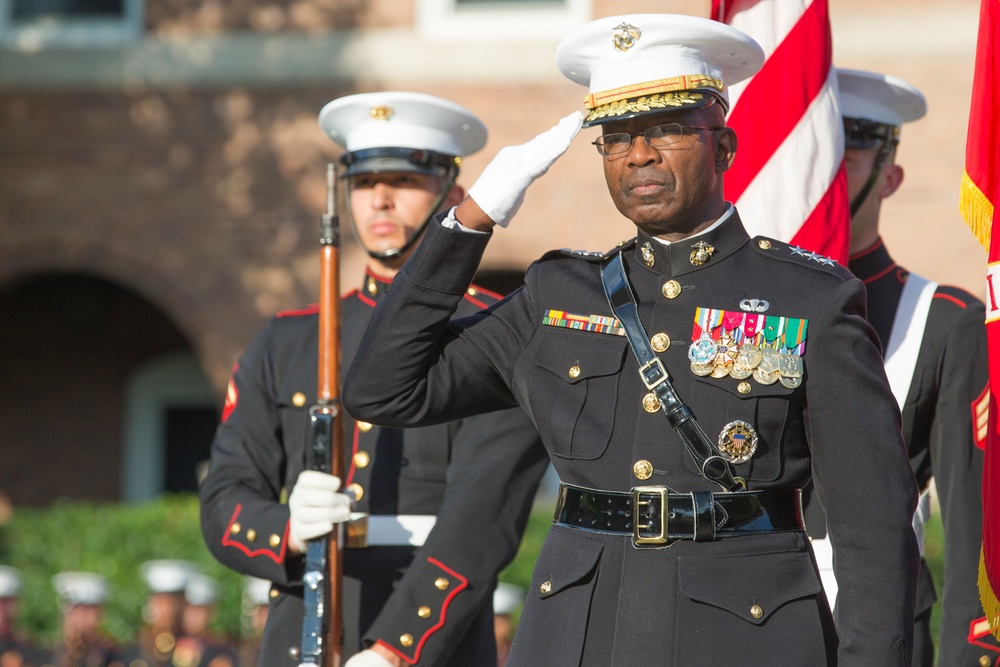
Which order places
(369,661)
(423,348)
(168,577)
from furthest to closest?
(168,577), (369,661), (423,348)

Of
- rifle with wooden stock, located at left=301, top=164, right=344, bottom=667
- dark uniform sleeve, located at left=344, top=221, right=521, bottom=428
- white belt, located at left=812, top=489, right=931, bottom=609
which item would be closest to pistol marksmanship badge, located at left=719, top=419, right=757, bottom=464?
dark uniform sleeve, located at left=344, top=221, right=521, bottom=428

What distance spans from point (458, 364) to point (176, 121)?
29.5 ft

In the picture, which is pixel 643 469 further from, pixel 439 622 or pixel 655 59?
pixel 439 622

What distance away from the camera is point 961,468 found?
390cm

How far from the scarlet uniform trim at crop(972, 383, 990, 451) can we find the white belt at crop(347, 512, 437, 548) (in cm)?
138

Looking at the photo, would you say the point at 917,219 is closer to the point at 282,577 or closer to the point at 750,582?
the point at 282,577

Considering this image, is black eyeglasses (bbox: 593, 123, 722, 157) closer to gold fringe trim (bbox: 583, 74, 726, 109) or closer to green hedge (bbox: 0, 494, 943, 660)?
gold fringe trim (bbox: 583, 74, 726, 109)

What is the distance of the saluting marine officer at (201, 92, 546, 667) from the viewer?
386 centimetres

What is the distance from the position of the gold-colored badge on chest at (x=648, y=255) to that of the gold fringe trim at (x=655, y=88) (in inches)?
11.1

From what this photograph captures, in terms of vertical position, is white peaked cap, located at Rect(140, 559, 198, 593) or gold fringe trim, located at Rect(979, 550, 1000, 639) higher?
gold fringe trim, located at Rect(979, 550, 1000, 639)

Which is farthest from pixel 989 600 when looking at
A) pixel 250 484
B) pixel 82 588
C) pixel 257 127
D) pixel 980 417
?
pixel 257 127

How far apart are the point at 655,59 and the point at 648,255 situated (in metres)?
0.37

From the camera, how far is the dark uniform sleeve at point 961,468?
3.90m

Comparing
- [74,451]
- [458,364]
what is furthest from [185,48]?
[458,364]
